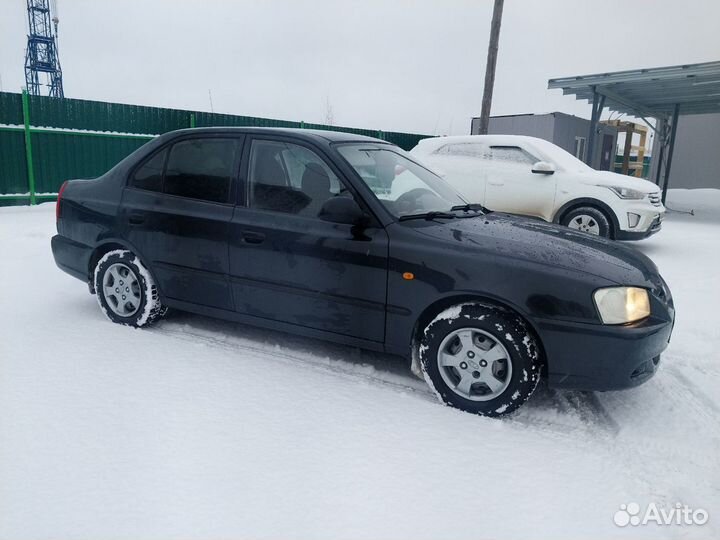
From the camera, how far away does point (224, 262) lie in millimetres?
3656

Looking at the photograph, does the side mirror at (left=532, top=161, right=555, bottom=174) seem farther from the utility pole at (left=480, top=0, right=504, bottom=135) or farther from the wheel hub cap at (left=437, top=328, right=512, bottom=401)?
the utility pole at (left=480, top=0, right=504, bottom=135)

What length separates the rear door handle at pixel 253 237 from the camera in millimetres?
3496

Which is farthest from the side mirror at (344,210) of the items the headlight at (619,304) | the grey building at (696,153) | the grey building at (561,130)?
the grey building at (696,153)

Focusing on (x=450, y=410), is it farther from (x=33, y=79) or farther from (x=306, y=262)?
(x=33, y=79)

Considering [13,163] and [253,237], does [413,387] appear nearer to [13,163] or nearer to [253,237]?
[253,237]

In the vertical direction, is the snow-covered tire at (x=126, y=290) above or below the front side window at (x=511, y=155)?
below

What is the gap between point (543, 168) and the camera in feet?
25.9

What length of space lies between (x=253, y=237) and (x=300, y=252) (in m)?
0.39

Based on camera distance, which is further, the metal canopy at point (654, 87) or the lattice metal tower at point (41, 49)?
the lattice metal tower at point (41, 49)

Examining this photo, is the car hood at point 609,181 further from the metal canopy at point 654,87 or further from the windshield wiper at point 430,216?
the metal canopy at point 654,87

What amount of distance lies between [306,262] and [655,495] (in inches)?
86.9

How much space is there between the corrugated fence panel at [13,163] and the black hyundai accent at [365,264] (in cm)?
724

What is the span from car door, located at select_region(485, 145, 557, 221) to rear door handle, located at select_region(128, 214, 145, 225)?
18.2ft

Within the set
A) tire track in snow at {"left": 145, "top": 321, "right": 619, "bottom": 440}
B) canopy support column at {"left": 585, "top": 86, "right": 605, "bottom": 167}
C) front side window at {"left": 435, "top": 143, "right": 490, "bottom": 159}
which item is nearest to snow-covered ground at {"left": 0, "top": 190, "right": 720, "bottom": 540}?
tire track in snow at {"left": 145, "top": 321, "right": 619, "bottom": 440}
